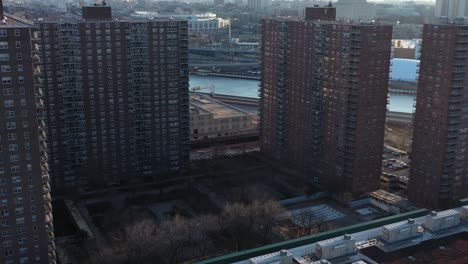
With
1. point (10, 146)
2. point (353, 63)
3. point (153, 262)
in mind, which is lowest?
point (153, 262)

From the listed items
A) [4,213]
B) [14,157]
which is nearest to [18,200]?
[4,213]

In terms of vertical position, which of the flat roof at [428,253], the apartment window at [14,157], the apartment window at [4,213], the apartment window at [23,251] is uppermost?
the apartment window at [14,157]

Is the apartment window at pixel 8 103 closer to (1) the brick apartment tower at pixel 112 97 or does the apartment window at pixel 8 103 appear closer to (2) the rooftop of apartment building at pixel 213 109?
(1) the brick apartment tower at pixel 112 97

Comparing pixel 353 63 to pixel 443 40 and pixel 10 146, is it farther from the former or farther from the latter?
pixel 10 146

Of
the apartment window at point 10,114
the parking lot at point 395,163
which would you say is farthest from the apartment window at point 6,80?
the parking lot at point 395,163

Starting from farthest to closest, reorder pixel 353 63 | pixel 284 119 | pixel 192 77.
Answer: pixel 192 77 < pixel 284 119 < pixel 353 63

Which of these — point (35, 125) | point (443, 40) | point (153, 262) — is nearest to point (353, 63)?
point (443, 40)
